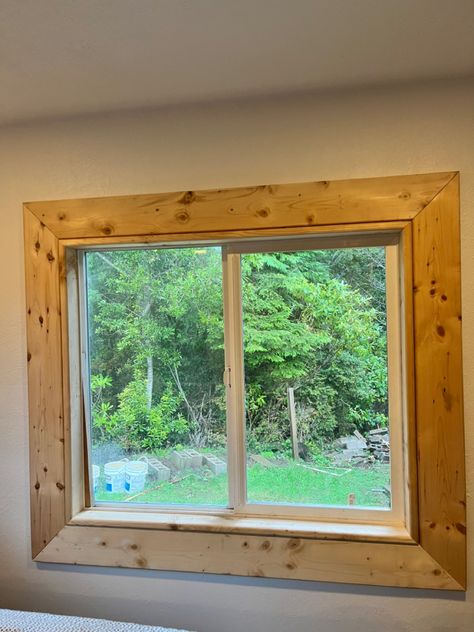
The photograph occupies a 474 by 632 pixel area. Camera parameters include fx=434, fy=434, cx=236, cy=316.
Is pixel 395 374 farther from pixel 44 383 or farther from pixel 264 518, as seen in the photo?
pixel 44 383

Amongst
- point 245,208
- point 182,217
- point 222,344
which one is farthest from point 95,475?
point 245,208

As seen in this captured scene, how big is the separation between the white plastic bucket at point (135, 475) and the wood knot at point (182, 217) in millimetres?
991

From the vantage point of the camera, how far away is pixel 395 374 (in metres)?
1.61

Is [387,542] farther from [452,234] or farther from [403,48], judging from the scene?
[403,48]

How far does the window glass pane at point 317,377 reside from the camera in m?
1.64

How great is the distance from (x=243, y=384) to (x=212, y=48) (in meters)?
1.14

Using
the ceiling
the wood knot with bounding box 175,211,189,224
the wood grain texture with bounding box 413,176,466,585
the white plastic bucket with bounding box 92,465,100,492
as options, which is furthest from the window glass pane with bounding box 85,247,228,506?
the wood grain texture with bounding box 413,176,466,585

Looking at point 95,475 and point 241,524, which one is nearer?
point 241,524

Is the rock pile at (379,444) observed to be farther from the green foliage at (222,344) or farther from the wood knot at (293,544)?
the wood knot at (293,544)

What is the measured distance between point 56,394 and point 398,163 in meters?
1.53

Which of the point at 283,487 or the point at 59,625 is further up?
the point at 283,487

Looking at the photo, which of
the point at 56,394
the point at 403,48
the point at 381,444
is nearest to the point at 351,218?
the point at 403,48

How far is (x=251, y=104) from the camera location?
1.58 meters

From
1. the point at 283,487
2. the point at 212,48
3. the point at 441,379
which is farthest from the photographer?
the point at 283,487
